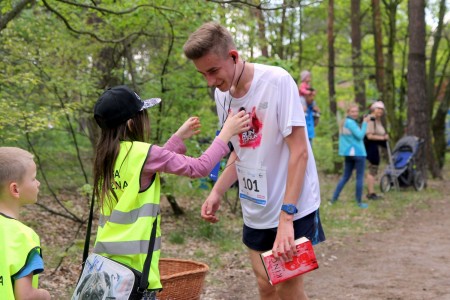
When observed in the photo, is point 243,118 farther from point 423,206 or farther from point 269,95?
point 423,206

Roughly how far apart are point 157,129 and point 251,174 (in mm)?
4933

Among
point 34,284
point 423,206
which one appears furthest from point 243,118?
point 423,206

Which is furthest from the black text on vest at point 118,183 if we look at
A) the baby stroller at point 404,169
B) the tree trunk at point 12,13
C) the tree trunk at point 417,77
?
the tree trunk at point 417,77

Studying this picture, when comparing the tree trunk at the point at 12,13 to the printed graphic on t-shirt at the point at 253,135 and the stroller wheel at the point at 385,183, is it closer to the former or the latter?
the printed graphic on t-shirt at the point at 253,135

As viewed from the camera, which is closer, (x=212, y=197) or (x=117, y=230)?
(x=117, y=230)

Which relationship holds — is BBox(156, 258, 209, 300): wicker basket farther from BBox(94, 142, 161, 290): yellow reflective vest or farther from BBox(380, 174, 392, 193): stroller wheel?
BBox(380, 174, 392, 193): stroller wheel

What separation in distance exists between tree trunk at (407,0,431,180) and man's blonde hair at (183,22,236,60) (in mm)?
11341

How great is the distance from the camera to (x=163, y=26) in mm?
8562

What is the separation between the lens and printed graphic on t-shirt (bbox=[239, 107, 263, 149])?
3.40 meters

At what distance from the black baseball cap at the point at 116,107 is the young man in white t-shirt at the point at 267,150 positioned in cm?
40

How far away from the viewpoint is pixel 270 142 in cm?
338

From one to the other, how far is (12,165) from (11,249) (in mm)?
384

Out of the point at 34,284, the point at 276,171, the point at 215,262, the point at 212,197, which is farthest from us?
the point at 215,262

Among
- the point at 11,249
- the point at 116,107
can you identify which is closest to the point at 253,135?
the point at 116,107
